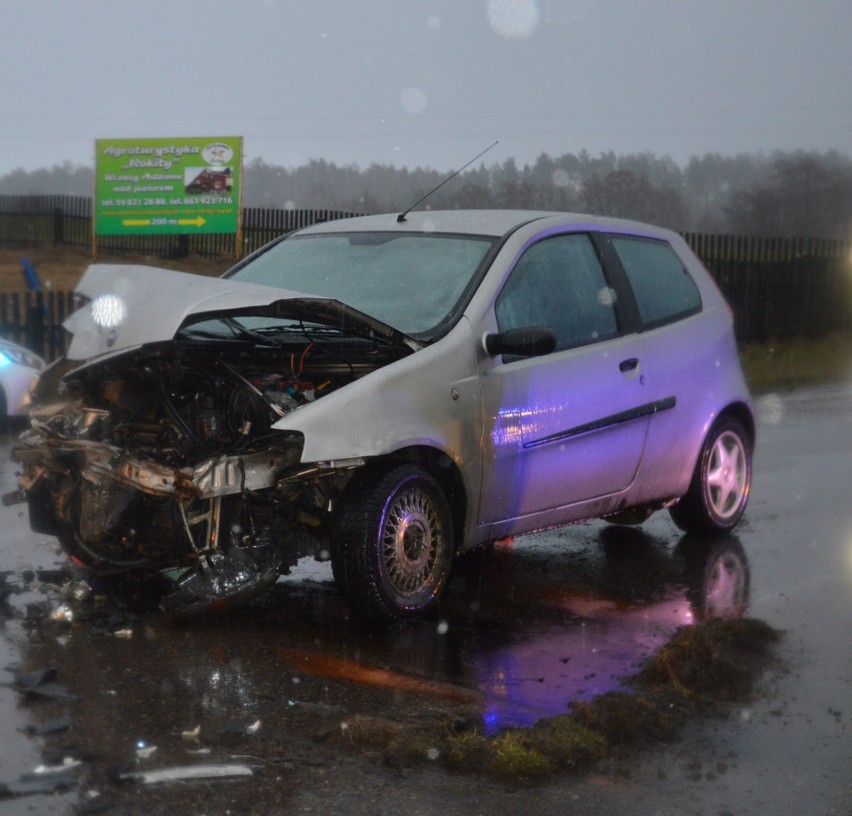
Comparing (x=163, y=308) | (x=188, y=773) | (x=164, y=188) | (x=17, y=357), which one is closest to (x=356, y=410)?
(x=163, y=308)

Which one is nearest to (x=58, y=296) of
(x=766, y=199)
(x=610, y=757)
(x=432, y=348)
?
(x=432, y=348)

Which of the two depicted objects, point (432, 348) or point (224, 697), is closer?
point (224, 697)

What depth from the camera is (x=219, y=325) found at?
5918mm

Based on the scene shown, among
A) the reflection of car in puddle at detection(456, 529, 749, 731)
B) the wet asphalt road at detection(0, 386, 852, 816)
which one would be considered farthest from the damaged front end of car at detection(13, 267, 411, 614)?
the reflection of car in puddle at detection(456, 529, 749, 731)

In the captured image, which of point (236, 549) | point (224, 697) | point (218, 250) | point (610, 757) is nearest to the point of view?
point (610, 757)

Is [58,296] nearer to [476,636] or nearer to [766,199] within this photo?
[476,636]

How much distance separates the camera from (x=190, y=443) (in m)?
5.26

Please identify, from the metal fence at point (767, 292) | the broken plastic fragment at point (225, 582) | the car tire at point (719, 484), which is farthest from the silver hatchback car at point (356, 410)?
the metal fence at point (767, 292)

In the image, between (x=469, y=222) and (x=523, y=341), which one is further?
(x=469, y=222)

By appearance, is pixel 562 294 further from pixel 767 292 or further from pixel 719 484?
pixel 767 292

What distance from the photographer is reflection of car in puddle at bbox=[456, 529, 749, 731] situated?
470cm

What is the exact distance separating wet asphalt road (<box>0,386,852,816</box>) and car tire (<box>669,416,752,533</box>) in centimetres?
18

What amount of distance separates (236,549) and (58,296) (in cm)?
1309

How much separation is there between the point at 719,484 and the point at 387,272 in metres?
2.57
